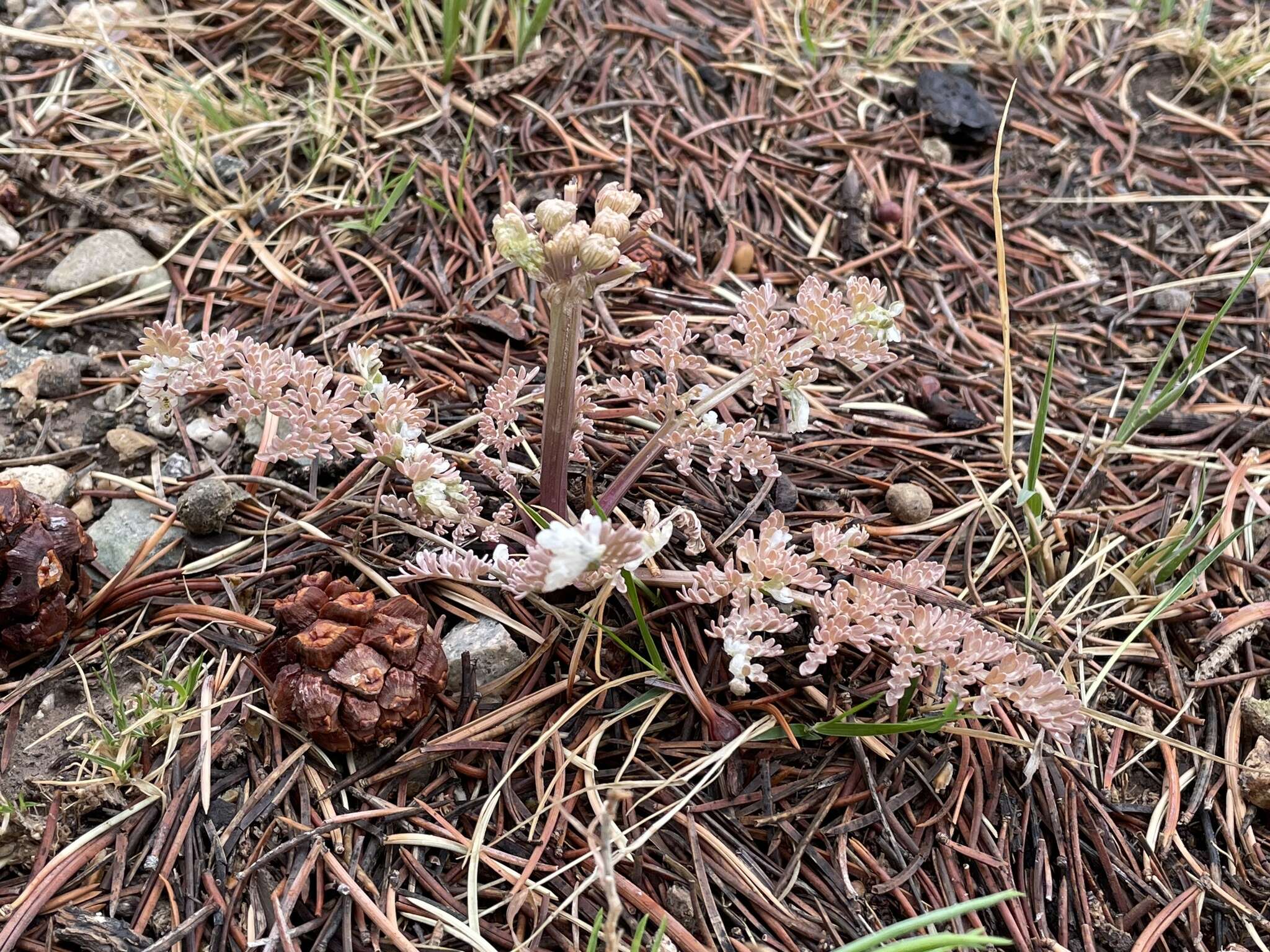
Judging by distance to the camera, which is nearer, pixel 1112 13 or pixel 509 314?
pixel 509 314

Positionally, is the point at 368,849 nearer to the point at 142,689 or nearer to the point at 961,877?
the point at 142,689

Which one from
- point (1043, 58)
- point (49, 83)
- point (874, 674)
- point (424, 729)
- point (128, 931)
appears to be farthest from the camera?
point (1043, 58)

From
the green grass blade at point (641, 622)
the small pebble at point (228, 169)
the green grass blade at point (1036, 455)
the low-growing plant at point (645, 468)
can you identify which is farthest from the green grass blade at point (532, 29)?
the green grass blade at point (641, 622)

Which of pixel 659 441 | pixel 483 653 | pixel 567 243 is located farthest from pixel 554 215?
A: pixel 483 653

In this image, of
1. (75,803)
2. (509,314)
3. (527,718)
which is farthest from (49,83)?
(527,718)

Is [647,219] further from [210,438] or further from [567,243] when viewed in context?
[210,438]

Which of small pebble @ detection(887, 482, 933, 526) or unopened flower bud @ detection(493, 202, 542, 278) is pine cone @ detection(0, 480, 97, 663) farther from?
small pebble @ detection(887, 482, 933, 526)

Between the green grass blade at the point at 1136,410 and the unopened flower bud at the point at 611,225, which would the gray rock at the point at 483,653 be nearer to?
the unopened flower bud at the point at 611,225
